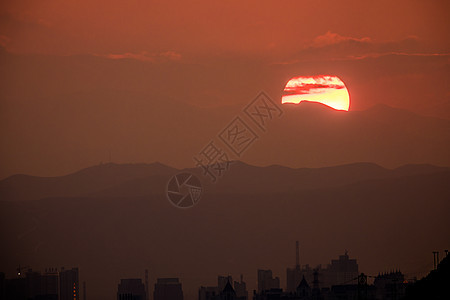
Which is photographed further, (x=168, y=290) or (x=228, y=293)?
(x=168, y=290)

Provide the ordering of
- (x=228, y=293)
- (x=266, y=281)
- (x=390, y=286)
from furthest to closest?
(x=266, y=281), (x=228, y=293), (x=390, y=286)

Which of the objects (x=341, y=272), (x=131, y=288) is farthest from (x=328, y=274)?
(x=131, y=288)

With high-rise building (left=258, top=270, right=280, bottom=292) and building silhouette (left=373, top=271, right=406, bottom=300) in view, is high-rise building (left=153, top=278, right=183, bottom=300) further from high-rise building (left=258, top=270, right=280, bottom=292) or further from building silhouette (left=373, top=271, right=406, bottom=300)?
building silhouette (left=373, top=271, right=406, bottom=300)

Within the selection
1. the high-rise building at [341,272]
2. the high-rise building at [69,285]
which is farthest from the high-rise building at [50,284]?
the high-rise building at [341,272]

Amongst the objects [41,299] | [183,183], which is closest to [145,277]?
[41,299]

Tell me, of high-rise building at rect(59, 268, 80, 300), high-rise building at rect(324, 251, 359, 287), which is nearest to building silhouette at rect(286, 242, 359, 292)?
high-rise building at rect(324, 251, 359, 287)

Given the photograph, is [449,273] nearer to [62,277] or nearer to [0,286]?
[0,286]

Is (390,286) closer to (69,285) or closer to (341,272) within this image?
(341,272)

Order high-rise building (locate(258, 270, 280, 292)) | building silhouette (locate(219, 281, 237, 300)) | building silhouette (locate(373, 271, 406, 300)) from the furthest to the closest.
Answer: high-rise building (locate(258, 270, 280, 292)) < building silhouette (locate(219, 281, 237, 300)) < building silhouette (locate(373, 271, 406, 300))
